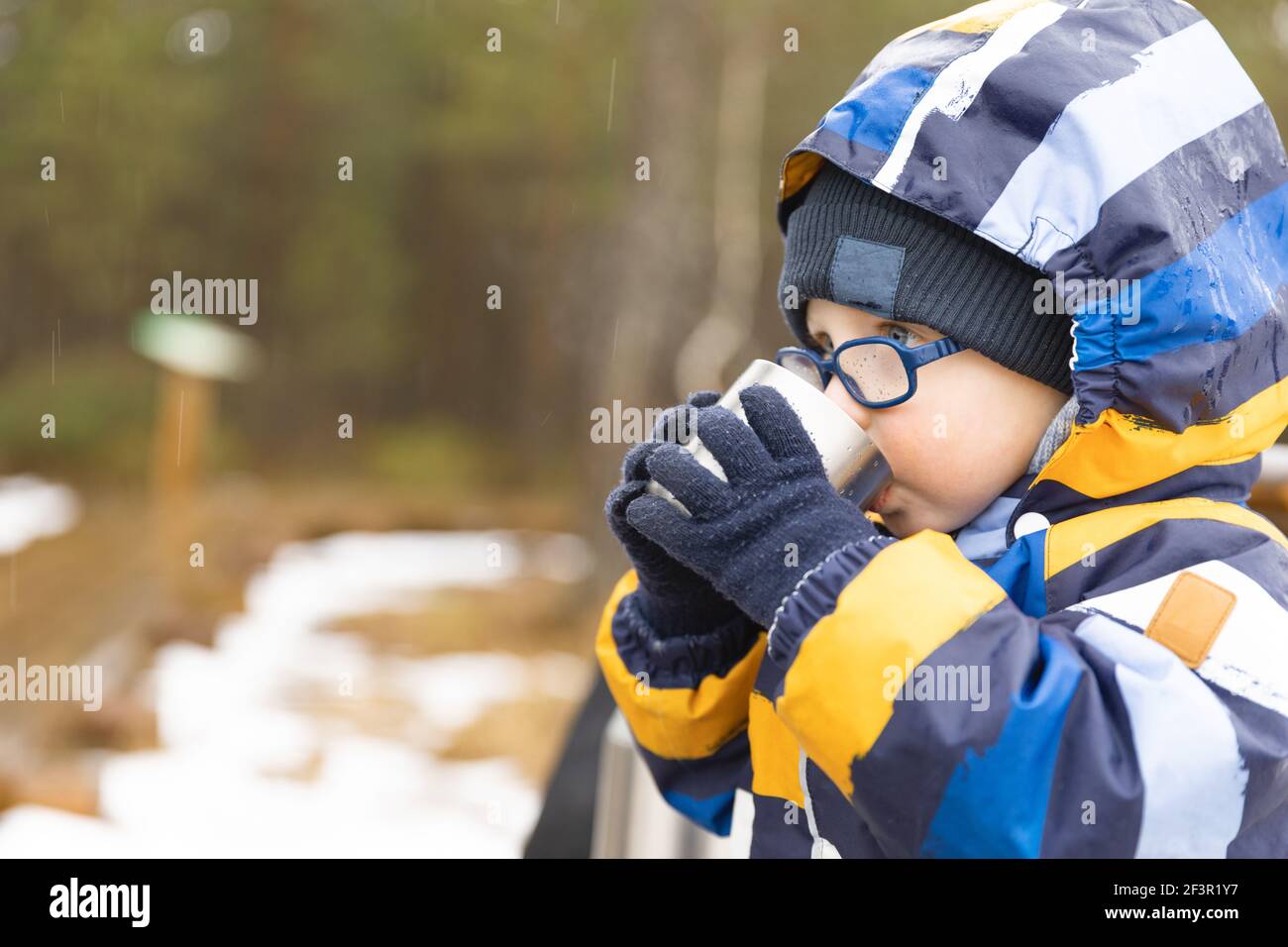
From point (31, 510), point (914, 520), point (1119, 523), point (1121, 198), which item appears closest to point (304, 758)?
point (914, 520)

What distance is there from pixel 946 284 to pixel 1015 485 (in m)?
0.30

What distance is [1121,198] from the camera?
4.33 ft

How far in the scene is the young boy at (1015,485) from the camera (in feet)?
3.85

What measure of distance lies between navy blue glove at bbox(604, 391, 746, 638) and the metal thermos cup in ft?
0.13

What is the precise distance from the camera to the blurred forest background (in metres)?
8.42

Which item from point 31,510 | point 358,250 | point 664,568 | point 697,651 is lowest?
point 31,510

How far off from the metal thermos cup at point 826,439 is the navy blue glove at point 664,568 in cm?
4

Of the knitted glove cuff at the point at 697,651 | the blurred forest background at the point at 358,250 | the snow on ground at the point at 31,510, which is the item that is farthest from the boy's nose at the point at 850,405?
the snow on ground at the point at 31,510

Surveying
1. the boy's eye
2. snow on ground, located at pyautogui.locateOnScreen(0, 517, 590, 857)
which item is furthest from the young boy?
snow on ground, located at pyautogui.locateOnScreen(0, 517, 590, 857)

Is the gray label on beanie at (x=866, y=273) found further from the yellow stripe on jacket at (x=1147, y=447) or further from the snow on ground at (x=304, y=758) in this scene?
the snow on ground at (x=304, y=758)

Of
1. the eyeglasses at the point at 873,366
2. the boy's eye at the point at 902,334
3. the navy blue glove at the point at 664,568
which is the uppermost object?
the boy's eye at the point at 902,334

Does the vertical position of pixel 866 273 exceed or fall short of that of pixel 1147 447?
it exceeds it

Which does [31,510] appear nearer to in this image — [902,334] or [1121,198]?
[902,334]
